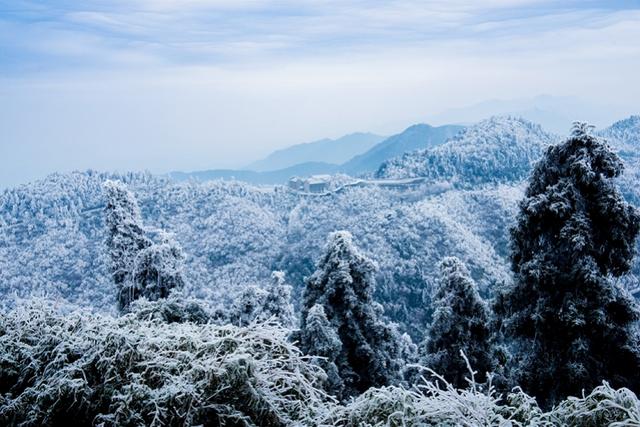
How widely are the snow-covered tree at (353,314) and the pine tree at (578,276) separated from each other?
17.6 ft

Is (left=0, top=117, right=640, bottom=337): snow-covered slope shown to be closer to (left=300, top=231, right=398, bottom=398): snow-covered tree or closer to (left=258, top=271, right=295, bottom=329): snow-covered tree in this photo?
(left=258, top=271, right=295, bottom=329): snow-covered tree

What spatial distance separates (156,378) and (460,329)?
11.5 meters

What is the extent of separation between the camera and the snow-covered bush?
109 inches

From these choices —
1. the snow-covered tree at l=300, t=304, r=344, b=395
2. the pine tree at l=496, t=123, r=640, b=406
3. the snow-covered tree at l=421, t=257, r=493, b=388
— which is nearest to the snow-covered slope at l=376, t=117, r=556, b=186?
the snow-covered tree at l=421, t=257, r=493, b=388

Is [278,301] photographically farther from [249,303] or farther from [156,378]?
[156,378]

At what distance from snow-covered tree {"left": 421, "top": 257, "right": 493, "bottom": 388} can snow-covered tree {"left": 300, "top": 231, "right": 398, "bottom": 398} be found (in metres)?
1.20

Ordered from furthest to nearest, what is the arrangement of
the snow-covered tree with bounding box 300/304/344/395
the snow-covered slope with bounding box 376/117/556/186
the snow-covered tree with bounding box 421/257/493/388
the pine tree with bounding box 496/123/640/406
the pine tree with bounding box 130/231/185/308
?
the snow-covered slope with bounding box 376/117/556/186, the pine tree with bounding box 130/231/185/308, the snow-covered tree with bounding box 421/257/493/388, the snow-covered tree with bounding box 300/304/344/395, the pine tree with bounding box 496/123/640/406

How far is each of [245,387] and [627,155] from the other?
14937cm

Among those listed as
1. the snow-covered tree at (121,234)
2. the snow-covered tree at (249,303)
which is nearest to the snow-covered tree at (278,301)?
the snow-covered tree at (249,303)

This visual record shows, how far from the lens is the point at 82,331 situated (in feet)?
11.0

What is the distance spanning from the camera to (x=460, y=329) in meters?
13.3

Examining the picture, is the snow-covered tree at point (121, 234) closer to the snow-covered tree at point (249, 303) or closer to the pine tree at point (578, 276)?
the snow-covered tree at point (249, 303)

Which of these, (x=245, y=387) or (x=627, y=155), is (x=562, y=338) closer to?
(x=245, y=387)

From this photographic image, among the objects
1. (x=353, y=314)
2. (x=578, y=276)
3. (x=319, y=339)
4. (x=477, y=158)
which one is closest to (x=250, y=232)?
(x=477, y=158)
